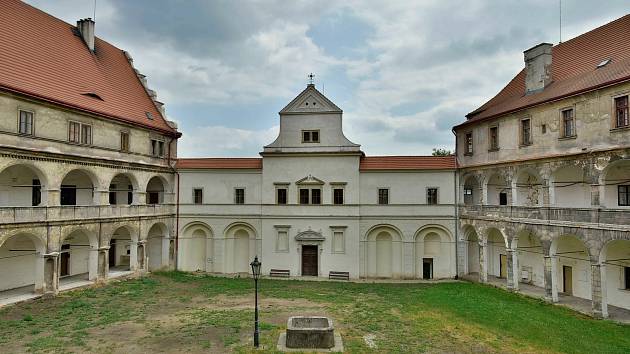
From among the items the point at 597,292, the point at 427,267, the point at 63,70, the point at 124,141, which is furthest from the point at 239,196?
the point at 597,292

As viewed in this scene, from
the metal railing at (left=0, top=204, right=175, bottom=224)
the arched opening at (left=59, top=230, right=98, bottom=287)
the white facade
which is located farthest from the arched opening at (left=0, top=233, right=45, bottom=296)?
the white facade

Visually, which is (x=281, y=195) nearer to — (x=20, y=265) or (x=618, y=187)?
(x=20, y=265)

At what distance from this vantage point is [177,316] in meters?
20.1

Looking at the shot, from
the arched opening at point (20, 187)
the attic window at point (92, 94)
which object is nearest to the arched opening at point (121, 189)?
the arched opening at point (20, 187)

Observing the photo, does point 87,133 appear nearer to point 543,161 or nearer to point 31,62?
point 31,62

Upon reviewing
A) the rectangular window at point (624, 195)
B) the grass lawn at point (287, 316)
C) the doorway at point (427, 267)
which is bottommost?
the grass lawn at point (287, 316)

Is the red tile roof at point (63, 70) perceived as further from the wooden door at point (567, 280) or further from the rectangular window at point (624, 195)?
the rectangular window at point (624, 195)

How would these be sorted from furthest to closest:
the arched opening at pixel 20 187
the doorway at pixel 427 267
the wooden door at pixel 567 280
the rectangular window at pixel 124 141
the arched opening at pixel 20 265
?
the doorway at pixel 427 267
the rectangular window at pixel 124 141
the wooden door at pixel 567 280
the arched opening at pixel 20 187
the arched opening at pixel 20 265

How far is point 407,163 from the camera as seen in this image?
31484 mm

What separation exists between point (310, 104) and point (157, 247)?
53.7ft

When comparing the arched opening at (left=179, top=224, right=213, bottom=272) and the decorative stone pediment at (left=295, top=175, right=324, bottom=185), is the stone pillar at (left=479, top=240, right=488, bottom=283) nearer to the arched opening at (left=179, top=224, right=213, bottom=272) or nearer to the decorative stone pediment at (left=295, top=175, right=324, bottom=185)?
the decorative stone pediment at (left=295, top=175, right=324, bottom=185)

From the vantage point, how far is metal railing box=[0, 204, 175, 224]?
21188mm

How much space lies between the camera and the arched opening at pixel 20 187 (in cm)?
2381

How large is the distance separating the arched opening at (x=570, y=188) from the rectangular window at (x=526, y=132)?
7.92 feet
